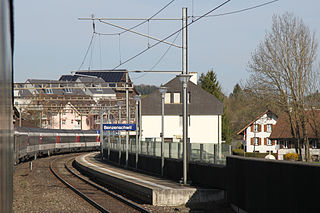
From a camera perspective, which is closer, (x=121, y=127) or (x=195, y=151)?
(x=195, y=151)

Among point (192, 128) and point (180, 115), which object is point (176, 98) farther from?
point (192, 128)

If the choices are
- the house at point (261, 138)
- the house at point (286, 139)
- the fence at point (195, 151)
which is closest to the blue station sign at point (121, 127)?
the fence at point (195, 151)

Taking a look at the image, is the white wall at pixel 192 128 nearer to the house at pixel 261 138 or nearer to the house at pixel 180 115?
the house at pixel 180 115

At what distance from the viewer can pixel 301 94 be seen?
4606cm

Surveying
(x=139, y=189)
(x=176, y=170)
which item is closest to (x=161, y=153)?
(x=176, y=170)

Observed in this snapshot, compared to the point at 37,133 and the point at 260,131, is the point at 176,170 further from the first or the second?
the point at 260,131

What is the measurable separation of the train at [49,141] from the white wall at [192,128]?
291 inches

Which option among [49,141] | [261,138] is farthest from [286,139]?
[49,141]

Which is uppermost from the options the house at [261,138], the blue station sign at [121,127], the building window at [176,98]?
the building window at [176,98]

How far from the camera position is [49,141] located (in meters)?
60.5

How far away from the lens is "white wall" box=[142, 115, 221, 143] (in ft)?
224

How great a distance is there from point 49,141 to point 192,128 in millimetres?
18537

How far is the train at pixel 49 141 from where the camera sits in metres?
42.9

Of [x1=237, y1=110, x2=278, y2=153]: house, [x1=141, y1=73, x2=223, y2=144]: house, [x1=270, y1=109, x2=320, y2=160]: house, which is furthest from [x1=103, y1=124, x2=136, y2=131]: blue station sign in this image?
[x1=237, y1=110, x2=278, y2=153]: house
